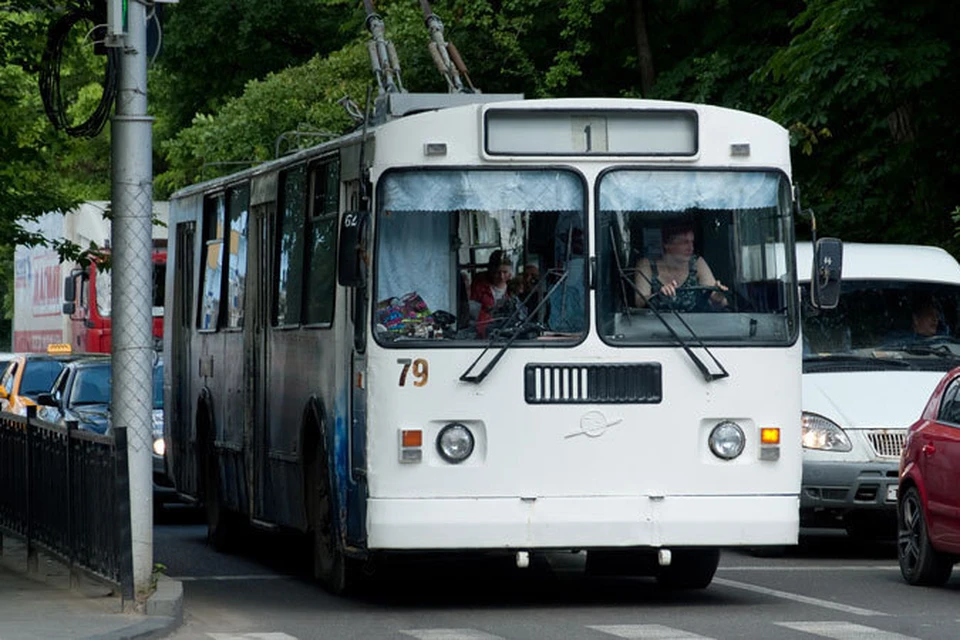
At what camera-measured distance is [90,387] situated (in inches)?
1024

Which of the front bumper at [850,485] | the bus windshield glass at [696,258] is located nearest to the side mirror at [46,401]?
the front bumper at [850,485]

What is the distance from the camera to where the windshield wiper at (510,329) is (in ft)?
46.3

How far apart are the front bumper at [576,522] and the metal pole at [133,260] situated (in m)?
1.52

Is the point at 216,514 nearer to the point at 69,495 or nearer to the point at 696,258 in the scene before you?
the point at 69,495

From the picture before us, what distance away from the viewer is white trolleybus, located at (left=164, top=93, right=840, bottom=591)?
14148 mm

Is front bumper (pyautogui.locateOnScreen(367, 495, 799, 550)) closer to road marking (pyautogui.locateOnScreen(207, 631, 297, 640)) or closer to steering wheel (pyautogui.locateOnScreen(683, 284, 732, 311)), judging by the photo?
road marking (pyautogui.locateOnScreen(207, 631, 297, 640))

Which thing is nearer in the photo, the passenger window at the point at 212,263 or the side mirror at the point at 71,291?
the passenger window at the point at 212,263

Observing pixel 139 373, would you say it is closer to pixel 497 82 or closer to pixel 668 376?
pixel 668 376

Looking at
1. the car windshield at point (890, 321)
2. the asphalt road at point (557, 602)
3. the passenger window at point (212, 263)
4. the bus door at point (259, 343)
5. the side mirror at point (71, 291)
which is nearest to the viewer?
the asphalt road at point (557, 602)

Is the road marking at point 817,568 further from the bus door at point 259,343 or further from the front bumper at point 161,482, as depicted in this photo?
the front bumper at point 161,482

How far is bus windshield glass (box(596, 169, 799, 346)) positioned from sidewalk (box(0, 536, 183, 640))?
9.96 feet

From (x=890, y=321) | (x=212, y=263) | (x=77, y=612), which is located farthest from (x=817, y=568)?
(x=77, y=612)

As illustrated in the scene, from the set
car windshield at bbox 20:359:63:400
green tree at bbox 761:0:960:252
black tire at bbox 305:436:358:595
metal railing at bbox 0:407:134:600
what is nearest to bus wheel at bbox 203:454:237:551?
metal railing at bbox 0:407:134:600

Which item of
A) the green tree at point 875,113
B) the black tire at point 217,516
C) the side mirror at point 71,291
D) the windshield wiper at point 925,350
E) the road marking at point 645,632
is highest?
the green tree at point 875,113
